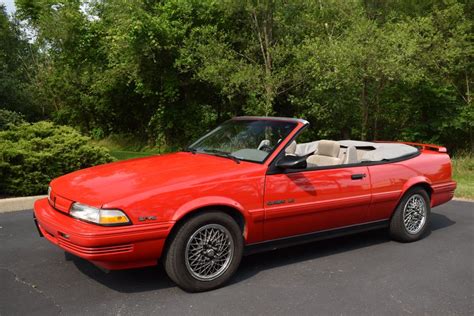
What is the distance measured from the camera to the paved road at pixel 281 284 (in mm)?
3811

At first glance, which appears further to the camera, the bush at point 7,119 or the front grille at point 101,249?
the bush at point 7,119

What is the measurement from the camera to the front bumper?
12.2ft

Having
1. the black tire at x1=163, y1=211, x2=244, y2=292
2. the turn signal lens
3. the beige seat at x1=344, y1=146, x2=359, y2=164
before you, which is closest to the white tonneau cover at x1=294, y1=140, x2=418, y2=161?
the beige seat at x1=344, y1=146, x2=359, y2=164

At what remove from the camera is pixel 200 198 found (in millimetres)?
4062

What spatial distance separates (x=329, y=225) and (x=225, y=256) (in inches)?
52.2

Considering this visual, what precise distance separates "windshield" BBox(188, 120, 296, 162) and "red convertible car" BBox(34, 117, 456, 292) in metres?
0.01

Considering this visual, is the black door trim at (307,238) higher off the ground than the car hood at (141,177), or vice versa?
the car hood at (141,177)

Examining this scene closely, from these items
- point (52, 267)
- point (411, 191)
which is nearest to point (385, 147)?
point (411, 191)

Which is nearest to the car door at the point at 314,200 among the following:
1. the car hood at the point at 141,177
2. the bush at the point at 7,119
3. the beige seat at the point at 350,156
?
the beige seat at the point at 350,156

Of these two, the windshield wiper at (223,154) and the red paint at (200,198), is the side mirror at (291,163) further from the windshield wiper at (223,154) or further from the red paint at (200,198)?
the windshield wiper at (223,154)

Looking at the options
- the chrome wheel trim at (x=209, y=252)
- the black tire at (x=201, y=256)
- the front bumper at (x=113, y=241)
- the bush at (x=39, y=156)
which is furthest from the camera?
the bush at (x=39, y=156)

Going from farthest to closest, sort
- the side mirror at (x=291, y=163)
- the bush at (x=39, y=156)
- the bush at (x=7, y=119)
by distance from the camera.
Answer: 1. the bush at (x=7, y=119)
2. the bush at (x=39, y=156)
3. the side mirror at (x=291, y=163)

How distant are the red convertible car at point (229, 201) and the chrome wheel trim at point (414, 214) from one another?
0.04ft

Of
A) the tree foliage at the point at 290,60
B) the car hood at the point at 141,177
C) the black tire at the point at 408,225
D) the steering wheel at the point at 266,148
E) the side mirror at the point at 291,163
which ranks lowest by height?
the black tire at the point at 408,225
